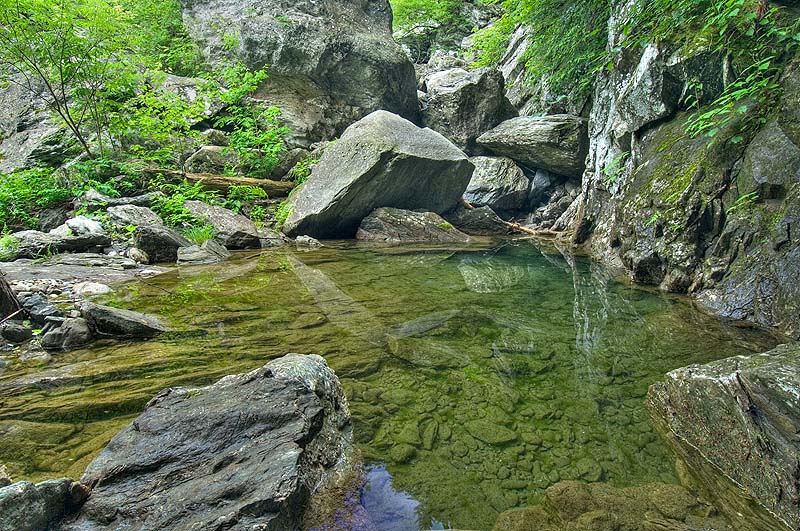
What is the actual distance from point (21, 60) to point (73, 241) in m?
4.75

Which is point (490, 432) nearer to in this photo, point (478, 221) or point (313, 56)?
point (478, 221)

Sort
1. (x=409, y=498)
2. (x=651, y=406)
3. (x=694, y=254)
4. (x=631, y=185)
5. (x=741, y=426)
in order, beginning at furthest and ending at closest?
1. (x=631, y=185)
2. (x=694, y=254)
3. (x=651, y=406)
4. (x=741, y=426)
5. (x=409, y=498)

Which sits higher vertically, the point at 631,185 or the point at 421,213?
the point at 631,185

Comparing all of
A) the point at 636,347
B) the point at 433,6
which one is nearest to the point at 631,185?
the point at 636,347

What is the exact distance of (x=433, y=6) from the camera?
979 inches

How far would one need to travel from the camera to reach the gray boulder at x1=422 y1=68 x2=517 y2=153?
14406 millimetres

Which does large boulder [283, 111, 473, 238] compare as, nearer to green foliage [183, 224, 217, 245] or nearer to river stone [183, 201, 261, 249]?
river stone [183, 201, 261, 249]

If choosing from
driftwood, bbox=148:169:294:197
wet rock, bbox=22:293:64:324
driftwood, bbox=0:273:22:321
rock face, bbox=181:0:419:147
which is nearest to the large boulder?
driftwood, bbox=148:169:294:197

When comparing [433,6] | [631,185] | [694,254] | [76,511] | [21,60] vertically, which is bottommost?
[76,511]

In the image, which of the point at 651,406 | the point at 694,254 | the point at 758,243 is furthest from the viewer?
the point at 694,254

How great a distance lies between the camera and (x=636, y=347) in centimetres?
370

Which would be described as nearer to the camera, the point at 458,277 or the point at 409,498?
the point at 409,498

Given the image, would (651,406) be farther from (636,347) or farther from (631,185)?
(631,185)

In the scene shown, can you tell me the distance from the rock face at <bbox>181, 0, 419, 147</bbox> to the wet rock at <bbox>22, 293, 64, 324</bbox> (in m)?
10.9
